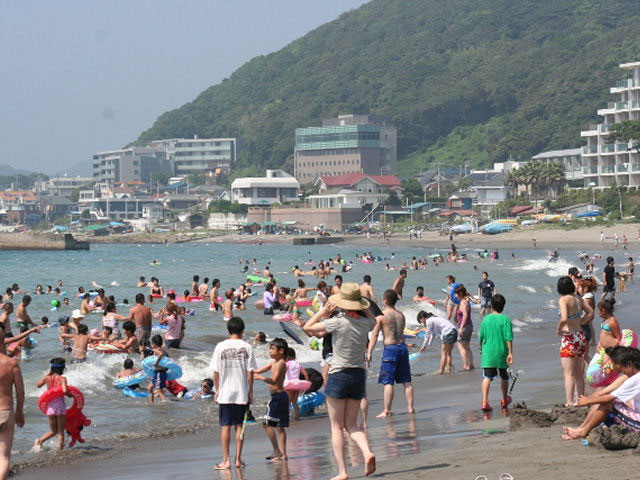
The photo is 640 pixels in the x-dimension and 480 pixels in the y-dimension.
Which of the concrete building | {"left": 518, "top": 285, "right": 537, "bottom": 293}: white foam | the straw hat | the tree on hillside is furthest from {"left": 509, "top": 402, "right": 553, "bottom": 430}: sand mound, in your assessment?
the concrete building

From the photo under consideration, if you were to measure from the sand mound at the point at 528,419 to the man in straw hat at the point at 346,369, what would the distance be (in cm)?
224

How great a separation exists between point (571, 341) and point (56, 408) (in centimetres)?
576

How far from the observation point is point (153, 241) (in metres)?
135

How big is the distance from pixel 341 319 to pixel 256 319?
2037 cm

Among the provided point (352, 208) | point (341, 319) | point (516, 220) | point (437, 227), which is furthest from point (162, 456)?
point (352, 208)

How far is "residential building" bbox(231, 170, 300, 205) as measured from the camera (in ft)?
487

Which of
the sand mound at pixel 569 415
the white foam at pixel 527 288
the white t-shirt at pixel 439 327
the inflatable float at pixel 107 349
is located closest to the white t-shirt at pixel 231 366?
the sand mound at pixel 569 415

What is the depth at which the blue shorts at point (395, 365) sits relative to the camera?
11461 mm

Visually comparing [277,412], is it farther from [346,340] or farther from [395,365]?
[395,365]

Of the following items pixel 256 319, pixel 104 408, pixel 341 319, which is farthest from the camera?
pixel 256 319

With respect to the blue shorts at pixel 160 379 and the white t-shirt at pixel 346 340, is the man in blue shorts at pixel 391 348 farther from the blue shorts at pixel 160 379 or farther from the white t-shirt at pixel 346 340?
the blue shorts at pixel 160 379

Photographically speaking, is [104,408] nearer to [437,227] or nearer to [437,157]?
[437,227]

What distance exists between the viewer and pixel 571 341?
1104 cm

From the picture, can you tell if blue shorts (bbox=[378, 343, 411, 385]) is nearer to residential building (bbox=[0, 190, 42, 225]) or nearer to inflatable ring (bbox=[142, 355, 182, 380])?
inflatable ring (bbox=[142, 355, 182, 380])
